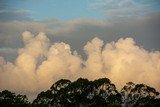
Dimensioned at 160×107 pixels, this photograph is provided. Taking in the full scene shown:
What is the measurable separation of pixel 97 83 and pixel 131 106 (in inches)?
490

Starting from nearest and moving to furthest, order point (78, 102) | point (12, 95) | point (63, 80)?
1. point (78, 102)
2. point (63, 80)
3. point (12, 95)

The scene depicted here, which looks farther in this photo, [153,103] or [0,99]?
[0,99]

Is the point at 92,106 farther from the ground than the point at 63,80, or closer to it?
closer to it

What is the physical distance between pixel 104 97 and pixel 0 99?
35292 millimetres

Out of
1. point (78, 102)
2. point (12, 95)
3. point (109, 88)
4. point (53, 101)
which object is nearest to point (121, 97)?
point (109, 88)

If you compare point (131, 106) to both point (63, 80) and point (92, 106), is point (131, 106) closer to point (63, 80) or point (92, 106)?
point (92, 106)

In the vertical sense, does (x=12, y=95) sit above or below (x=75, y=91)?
above

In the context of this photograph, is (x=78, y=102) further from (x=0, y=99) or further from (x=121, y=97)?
(x=0, y=99)

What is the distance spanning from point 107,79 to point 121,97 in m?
7.26

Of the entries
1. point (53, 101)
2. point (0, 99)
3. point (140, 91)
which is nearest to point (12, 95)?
point (0, 99)

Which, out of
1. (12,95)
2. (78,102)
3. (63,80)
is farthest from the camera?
(12,95)

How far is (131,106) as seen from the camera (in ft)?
359

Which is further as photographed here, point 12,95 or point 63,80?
point 12,95

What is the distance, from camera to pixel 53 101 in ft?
376
